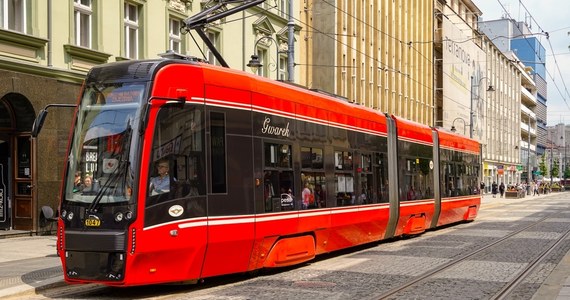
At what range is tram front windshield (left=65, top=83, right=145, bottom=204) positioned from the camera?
9.24 meters

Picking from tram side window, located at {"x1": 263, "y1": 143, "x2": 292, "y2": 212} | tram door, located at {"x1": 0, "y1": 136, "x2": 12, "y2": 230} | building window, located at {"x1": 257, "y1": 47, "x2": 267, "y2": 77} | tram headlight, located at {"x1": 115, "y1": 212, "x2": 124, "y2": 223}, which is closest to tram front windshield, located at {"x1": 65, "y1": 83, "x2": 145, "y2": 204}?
tram headlight, located at {"x1": 115, "y1": 212, "x2": 124, "y2": 223}

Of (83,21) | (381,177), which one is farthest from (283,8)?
(381,177)

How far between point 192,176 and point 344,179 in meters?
5.27

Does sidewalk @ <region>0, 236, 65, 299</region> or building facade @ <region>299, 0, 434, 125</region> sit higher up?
building facade @ <region>299, 0, 434, 125</region>

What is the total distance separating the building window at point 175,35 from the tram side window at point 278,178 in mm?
13216

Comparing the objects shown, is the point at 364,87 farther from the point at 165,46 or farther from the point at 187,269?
the point at 187,269

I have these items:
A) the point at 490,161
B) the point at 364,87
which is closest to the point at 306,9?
the point at 364,87

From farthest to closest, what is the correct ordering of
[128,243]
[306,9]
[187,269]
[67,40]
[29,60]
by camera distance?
[306,9]
[67,40]
[29,60]
[187,269]
[128,243]

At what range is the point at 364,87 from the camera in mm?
42781

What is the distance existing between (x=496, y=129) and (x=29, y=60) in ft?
240

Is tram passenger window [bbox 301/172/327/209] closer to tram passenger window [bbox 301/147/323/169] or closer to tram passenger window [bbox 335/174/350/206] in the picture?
tram passenger window [bbox 301/147/323/169]

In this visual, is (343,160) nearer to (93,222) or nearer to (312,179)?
(312,179)

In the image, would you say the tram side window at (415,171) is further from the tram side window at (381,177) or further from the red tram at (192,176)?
the red tram at (192,176)

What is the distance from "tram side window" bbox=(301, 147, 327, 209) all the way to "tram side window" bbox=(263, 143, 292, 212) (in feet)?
1.57
